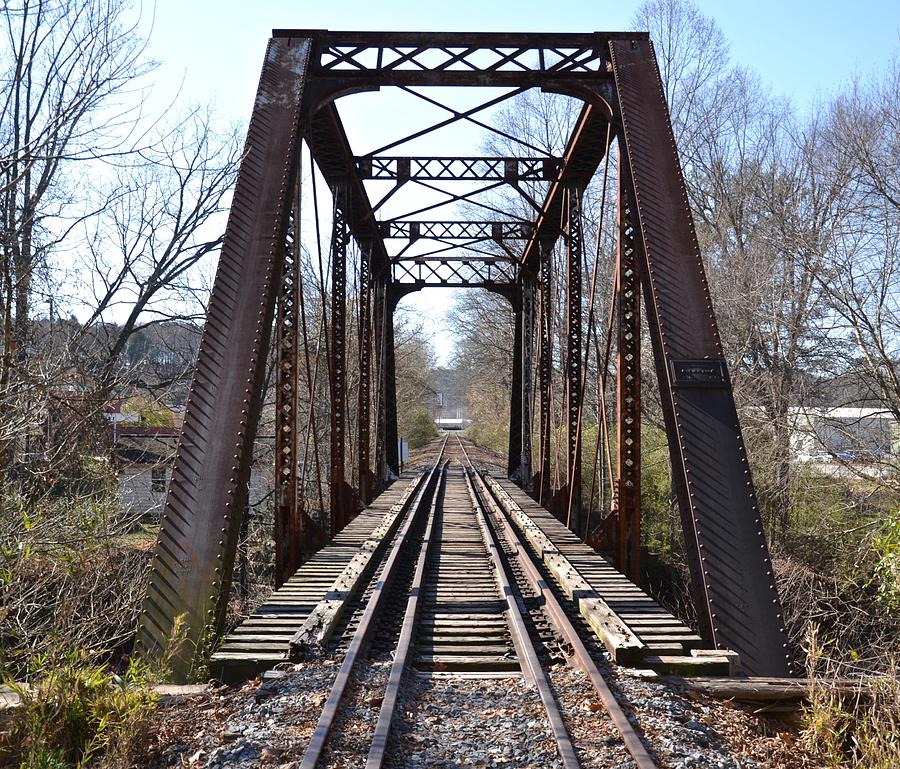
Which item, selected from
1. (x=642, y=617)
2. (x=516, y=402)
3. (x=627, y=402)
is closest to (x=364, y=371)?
(x=627, y=402)

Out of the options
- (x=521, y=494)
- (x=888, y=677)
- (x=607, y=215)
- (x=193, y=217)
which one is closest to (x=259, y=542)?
(x=521, y=494)

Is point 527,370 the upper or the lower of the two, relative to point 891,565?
upper

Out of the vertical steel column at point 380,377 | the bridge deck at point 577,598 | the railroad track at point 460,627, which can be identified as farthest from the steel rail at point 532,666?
the vertical steel column at point 380,377

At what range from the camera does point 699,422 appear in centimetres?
605

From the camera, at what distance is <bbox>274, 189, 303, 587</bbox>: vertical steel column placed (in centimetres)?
766

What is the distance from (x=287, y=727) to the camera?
149 inches

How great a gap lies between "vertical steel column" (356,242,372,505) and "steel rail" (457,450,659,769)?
647 cm

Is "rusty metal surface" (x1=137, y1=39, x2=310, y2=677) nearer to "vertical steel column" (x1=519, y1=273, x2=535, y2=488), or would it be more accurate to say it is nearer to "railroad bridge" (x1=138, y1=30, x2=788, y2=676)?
"railroad bridge" (x1=138, y1=30, x2=788, y2=676)

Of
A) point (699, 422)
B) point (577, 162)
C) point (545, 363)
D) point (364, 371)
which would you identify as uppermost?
point (577, 162)

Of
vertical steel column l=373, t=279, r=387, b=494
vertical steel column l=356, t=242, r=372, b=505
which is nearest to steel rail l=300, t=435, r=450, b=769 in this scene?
vertical steel column l=356, t=242, r=372, b=505

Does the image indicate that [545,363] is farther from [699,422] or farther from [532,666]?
[532,666]

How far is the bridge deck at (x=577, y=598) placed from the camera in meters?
4.69

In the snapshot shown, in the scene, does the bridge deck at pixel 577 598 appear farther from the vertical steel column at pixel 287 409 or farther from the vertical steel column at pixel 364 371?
the vertical steel column at pixel 364 371

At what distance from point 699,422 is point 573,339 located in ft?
18.6
